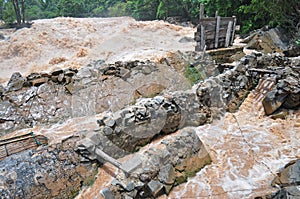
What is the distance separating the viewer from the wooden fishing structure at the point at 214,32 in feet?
32.9

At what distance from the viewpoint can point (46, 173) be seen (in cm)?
400

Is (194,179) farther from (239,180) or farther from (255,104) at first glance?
(255,104)

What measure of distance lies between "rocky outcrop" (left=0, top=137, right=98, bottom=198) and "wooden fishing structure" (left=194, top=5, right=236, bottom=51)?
7.47 metres

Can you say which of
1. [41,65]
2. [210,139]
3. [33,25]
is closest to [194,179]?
[210,139]

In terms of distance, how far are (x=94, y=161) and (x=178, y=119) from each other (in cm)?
239

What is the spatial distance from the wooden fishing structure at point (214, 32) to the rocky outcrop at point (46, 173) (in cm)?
747

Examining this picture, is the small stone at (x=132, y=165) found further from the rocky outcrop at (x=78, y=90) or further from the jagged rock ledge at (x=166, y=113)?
the rocky outcrop at (x=78, y=90)

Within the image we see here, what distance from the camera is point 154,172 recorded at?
414cm

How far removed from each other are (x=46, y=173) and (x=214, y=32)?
890 centimetres

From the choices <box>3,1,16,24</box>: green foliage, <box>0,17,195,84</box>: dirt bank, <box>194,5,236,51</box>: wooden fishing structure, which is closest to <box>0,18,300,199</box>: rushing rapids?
<box>194,5,236,51</box>: wooden fishing structure

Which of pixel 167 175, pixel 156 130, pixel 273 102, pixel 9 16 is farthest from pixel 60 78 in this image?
pixel 9 16

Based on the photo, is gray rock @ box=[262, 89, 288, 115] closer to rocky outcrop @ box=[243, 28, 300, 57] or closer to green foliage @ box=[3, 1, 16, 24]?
rocky outcrop @ box=[243, 28, 300, 57]

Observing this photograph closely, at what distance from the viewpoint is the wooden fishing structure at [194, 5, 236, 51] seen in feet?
32.9

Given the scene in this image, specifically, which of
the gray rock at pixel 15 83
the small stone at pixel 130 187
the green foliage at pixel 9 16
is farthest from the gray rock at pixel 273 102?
the green foliage at pixel 9 16
